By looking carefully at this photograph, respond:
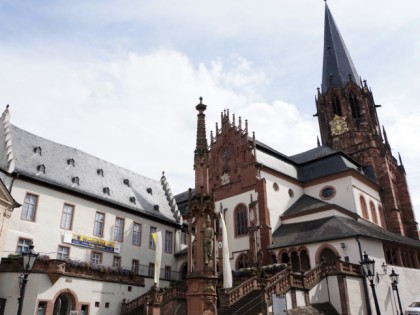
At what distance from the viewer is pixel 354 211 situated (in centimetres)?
3422

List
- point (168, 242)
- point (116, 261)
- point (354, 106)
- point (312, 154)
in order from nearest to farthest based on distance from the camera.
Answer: point (116, 261) < point (168, 242) < point (312, 154) < point (354, 106)

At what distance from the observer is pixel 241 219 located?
35.6m

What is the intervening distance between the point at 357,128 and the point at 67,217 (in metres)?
38.3

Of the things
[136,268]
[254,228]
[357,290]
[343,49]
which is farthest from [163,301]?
[343,49]

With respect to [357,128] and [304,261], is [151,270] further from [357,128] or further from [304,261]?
[357,128]

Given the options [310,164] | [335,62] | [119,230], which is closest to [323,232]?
[310,164]

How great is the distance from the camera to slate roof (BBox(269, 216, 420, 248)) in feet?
86.2

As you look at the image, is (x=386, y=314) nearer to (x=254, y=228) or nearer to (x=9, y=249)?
(x=254, y=228)

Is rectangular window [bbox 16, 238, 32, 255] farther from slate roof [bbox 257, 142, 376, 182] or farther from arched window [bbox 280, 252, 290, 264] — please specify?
slate roof [bbox 257, 142, 376, 182]

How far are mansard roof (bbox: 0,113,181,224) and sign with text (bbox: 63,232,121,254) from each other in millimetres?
3429

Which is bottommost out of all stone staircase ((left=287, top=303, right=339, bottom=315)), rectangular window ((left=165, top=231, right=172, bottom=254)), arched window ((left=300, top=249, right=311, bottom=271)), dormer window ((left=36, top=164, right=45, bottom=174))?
stone staircase ((left=287, top=303, right=339, bottom=315))

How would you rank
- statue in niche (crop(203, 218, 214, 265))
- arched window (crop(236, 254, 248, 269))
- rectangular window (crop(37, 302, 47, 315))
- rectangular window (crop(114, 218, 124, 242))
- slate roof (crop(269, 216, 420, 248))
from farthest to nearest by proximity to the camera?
arched window (crop(236, 254, 248, 269)), rectangular window (crop(114, 218, 124, 242)), slate roof (crop(269, 216, 420, 248)), rectangular window (crop(37, 302, 47, 315)), statue in niche (crop(203, 218, 214, 265))

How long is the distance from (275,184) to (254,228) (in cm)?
607

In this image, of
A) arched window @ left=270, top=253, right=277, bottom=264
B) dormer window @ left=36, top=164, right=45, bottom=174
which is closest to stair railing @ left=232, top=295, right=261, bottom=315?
arched window @ left=270, top=253, right=277, bottom=264
